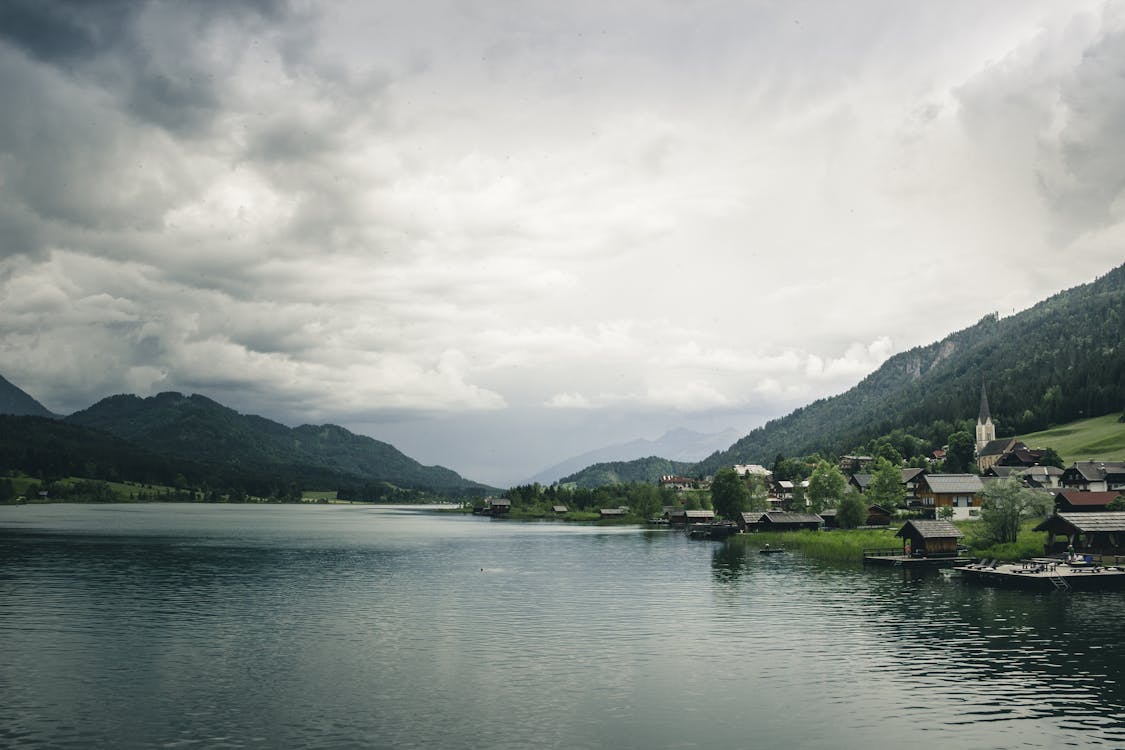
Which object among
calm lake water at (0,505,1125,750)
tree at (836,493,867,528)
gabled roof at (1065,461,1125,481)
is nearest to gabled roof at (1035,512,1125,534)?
calm lake water at (0,505,1125,750)

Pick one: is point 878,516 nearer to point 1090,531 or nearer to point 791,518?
point 791,518

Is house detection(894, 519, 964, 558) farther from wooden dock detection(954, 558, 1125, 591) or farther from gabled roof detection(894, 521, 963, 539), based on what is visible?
wooden dock detection(954, 558, 1125, 591)

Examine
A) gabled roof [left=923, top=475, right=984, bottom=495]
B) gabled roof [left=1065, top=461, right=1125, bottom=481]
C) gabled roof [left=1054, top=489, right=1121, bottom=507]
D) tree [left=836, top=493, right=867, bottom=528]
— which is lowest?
tree [left=836, top=493, right=867, bottom=528]

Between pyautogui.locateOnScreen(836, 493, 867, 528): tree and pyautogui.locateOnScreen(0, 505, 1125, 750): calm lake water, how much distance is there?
200 feet

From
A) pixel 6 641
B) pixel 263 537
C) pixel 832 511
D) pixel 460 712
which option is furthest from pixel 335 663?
pixel 832 511

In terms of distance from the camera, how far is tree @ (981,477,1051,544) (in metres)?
111

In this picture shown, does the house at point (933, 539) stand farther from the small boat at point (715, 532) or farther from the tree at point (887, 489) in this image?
the small boat at point (715, 532)

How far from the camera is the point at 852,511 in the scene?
163 meters

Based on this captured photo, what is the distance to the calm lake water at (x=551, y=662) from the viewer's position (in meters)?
40.1

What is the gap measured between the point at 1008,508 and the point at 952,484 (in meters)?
76.3

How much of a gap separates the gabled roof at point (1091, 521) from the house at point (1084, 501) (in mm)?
42112

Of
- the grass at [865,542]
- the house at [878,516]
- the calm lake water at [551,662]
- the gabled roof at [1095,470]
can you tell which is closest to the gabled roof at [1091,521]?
the grass at [865,542]

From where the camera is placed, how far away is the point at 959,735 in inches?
1555

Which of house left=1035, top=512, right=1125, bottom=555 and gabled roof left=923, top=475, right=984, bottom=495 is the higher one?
gabled roof left=923, top=475, right=984, bottom=495
